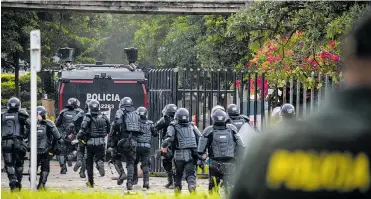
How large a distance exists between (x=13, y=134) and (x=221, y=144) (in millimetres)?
3943

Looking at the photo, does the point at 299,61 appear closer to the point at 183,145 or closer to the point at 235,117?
the point at 235,117

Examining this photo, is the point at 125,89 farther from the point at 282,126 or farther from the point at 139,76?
the point at 282,126

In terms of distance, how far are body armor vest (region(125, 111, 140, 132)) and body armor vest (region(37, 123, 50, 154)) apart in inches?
60.9

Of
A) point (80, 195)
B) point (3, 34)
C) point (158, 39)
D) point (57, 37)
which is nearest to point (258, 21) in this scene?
point (80, 195)

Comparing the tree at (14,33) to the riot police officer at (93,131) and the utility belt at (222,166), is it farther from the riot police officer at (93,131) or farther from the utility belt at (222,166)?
the utility belt at (222,166)

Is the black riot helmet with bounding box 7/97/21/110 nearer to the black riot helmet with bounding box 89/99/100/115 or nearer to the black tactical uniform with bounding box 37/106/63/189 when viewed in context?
the black tactical uniform with bounding box 37/106/63/189

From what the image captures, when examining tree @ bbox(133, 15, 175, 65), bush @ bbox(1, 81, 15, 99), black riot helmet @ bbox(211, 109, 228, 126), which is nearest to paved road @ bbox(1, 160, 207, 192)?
black riot helmet @ bbox(211, 109, 228, 126)

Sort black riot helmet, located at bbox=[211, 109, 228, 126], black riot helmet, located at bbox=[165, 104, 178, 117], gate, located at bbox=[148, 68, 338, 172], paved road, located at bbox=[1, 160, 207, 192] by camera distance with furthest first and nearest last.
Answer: black riot helmet, located at bbox=[165, 104, 178, 117], gate, located at bbox=[148, 68, 338, 172], paved road, located at bbox=[1, 160, 207, 192], black riot helmet, located at bbox=[211, 109, 228, 126]

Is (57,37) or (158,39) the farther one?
(158,39)

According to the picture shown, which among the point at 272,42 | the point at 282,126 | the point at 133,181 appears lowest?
the point at 133,181

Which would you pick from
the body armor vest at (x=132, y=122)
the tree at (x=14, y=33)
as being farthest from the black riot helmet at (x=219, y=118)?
the tree at (x=14, y=33)

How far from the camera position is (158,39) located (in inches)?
1812

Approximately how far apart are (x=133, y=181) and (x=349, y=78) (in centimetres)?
1601

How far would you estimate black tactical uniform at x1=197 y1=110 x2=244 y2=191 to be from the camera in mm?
14977
